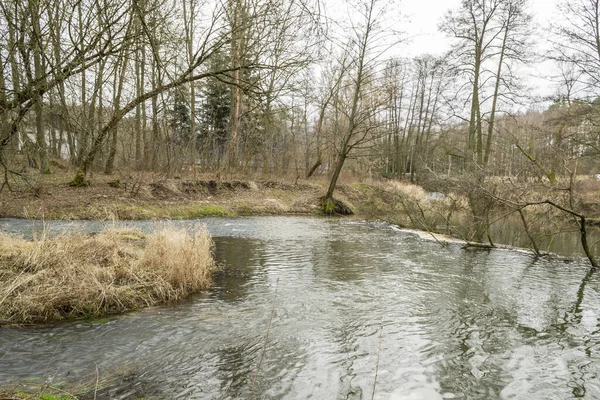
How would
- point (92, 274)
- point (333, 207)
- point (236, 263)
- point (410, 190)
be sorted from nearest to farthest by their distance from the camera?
1. point (92, 274)
2. point (236, 263)
3. point (333, 207)
4. point (410, 190)

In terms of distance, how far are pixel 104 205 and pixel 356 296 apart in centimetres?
1111

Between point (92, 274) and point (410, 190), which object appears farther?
point (410, 190)

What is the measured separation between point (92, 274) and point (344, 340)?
4.06 m

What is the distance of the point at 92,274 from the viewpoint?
238 inches

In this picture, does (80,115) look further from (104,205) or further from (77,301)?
(104,205)

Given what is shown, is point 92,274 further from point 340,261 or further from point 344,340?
point 340,261

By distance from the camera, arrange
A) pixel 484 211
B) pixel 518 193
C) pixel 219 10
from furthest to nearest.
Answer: pixel 484 211, pixel 518 193, pixel 219 10

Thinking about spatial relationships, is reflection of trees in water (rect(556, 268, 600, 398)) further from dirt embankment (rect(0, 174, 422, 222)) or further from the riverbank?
dirt embankment (rect(0, 174, 422, 222))

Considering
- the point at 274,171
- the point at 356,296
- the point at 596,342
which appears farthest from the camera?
the point at 274,171

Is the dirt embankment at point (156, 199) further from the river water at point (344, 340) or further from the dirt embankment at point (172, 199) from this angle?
the river water at point (344, 340)

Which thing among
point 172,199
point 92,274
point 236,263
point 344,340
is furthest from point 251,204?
point 344,340

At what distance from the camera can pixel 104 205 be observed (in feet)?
46.6

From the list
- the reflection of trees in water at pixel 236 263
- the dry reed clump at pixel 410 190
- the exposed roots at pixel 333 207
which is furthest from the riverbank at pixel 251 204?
the reflection of trees in water at pixel 236 263

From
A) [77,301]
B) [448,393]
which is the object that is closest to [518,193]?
[448,393]
